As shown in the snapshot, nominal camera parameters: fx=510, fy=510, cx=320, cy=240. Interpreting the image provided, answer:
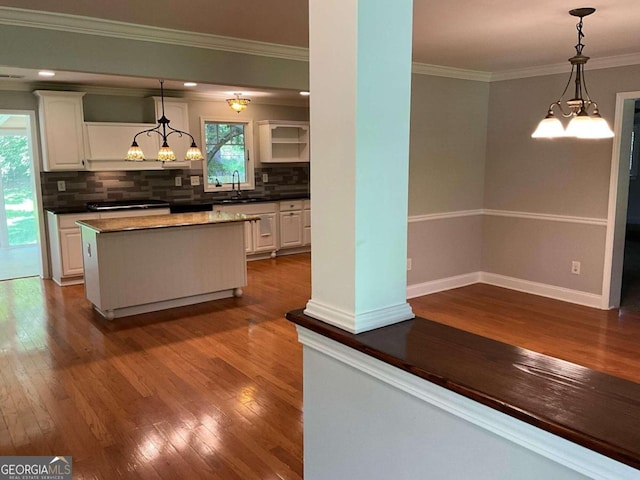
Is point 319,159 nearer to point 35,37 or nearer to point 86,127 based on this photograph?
point 35,37

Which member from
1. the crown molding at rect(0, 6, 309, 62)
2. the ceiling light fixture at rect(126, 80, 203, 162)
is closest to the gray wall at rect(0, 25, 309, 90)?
the crown molding at rect(0, 6, 309, 62)

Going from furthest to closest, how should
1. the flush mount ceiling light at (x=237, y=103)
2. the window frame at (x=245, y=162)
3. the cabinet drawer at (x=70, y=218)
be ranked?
the window frame at (x=245, y=162)
the flush mount ceiling light at (x=237, y=103)
the cabinet drawer at (x=70, y=218)

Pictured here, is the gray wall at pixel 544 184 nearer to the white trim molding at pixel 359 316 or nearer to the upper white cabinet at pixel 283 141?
the upper white cabinet at pixel 283 141

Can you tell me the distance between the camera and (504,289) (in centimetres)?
556

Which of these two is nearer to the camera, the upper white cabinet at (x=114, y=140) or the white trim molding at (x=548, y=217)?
the white trim molding at (x=548, y=217)

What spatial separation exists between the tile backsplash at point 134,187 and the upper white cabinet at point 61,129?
27cm

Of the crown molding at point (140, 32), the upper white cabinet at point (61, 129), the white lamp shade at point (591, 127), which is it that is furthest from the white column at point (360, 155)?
the upper white cabinet at point (61, 129)

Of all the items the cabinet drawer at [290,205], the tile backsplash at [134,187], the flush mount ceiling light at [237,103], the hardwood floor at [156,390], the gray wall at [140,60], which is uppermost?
the flush mount ceiling light at [237,103]

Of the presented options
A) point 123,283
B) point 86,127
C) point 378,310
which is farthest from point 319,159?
point 86,127

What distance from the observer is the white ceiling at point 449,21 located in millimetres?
2910

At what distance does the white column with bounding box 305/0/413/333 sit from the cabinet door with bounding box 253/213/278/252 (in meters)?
5.82

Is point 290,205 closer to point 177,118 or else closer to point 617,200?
point 177,118

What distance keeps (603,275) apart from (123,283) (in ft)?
14.7

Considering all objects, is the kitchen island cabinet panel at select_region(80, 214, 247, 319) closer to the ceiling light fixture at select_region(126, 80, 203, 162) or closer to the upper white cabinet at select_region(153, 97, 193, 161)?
the ceiling light fixture at select_region(126, 80, 203, 162)
